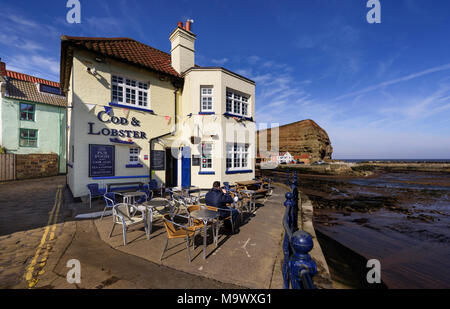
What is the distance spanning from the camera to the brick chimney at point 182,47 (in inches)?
484

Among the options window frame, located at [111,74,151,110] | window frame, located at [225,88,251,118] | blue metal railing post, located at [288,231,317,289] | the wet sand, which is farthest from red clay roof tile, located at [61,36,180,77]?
the wet sand

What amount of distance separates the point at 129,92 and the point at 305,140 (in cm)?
6105

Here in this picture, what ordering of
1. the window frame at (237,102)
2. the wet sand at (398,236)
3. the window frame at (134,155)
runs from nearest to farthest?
the wet sand at (398,236), the window frame at (134,155), the window frame at (237,102)

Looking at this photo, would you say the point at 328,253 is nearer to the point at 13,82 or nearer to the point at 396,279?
the point at 396,279

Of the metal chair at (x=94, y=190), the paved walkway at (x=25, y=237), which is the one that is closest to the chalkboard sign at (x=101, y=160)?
the metal chair at (x=94, y=190)

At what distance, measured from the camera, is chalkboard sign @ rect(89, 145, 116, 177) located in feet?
29.1

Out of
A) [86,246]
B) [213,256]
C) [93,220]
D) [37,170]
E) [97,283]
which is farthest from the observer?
[37,170]

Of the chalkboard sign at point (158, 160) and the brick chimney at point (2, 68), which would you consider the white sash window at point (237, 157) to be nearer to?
the chalkboard sign at point (158, 160)

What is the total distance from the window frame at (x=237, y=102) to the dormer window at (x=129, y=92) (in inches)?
193

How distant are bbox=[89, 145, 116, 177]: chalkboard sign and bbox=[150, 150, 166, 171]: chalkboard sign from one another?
199 centimetres

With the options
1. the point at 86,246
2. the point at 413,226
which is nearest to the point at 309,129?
the point at 413,226

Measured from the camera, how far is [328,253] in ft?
17.8

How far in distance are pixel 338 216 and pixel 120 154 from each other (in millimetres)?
11678

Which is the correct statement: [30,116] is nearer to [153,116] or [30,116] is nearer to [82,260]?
[153,116]
